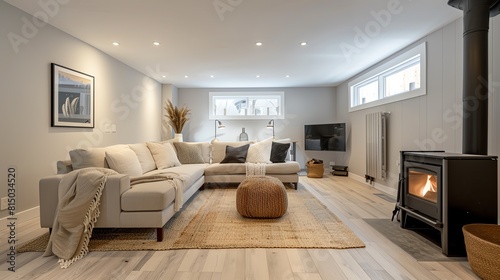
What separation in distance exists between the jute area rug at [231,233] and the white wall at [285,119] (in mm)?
3619

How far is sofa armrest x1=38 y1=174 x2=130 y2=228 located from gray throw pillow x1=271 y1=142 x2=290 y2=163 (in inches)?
119

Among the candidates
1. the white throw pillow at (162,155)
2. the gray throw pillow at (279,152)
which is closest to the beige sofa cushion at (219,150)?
the gray throw pillow at (279,152)

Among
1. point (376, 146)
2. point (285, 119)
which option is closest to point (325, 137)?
point (285, 119)

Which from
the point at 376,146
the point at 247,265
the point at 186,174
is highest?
the point at 376,146

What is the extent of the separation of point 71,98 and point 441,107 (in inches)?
187

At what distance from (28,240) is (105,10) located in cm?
235

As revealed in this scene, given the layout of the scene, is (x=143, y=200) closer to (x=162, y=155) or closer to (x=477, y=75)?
(x=162, y=155)

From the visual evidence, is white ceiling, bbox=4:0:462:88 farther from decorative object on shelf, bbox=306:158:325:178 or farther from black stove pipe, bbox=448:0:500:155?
decorative object on shelf, bbox=306:158:325:178

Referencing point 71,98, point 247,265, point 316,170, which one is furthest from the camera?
point 316,170

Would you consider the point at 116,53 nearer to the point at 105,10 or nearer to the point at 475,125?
the point at 105,10

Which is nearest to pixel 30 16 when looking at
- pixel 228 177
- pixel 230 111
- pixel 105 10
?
pixel 105 10

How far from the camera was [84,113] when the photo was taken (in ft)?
11.1

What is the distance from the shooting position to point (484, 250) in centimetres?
154

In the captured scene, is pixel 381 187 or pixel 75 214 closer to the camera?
pixel 75 214
